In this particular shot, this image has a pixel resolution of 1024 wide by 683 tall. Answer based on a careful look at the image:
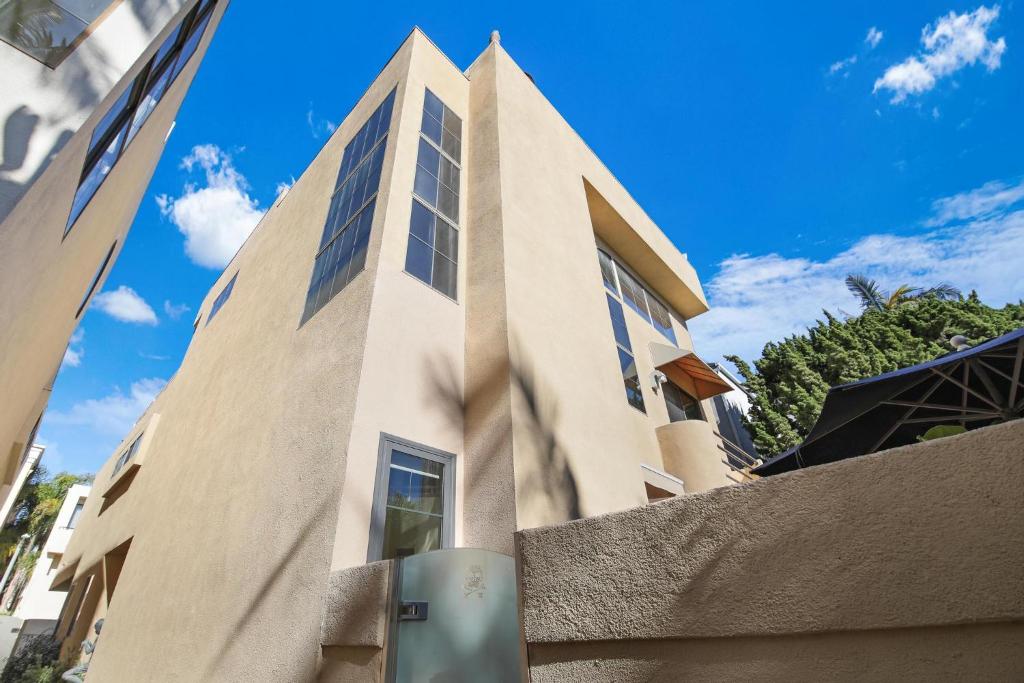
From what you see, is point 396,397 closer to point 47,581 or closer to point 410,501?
point 410,501

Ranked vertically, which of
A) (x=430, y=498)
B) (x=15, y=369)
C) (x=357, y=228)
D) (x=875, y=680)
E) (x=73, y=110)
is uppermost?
(x=357, y=228)

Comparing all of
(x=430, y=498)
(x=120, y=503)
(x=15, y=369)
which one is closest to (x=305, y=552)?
(x=430, y=498)

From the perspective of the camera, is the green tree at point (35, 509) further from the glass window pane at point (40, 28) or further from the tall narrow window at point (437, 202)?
the glass window pane at point (40, 28)

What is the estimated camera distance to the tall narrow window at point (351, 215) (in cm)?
702

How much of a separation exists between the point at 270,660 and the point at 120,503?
12.5 metres

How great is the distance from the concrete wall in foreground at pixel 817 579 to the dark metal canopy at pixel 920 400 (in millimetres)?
3781

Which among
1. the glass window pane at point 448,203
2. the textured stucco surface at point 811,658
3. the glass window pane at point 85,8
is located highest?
the glass window pane at point 448,203

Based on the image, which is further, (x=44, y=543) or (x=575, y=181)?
(x=44, y=543)

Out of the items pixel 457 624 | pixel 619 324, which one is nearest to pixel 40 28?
pixel 457 624

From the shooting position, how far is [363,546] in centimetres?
438

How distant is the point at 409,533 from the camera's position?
4.79 metres

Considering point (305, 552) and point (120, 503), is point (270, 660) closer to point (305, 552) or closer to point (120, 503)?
point (305, 552)

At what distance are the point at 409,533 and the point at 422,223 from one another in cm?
446

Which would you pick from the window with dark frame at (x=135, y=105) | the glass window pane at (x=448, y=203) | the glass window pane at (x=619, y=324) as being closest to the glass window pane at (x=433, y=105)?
the glass window pane at (x=448, y=203)
